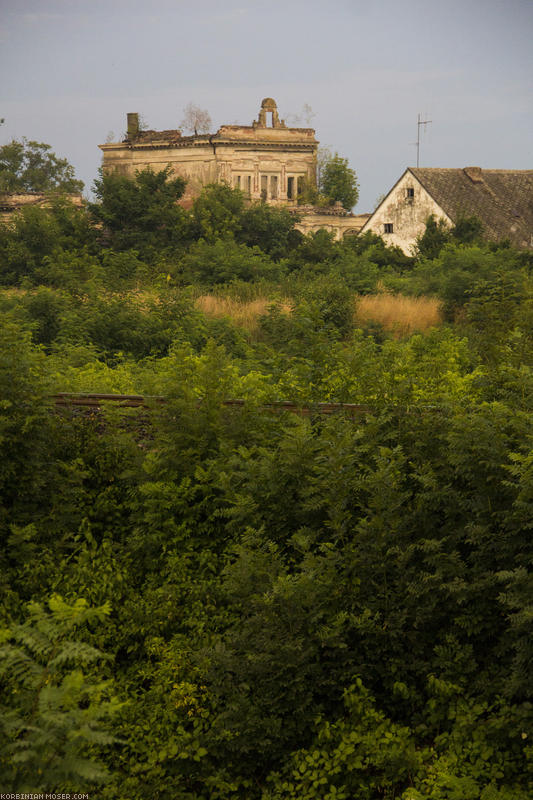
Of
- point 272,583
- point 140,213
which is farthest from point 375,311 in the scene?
point 140,213

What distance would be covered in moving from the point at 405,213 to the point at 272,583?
38278 millimetres

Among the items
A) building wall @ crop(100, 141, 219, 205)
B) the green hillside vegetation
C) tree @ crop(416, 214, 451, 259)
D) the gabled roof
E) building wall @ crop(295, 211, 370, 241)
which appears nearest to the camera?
the green hillside vegetation

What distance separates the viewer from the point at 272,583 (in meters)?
7.52

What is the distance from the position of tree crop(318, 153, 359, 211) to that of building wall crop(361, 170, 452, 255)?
1409 cm

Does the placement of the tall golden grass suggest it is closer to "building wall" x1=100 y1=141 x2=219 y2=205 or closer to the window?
"building wall" x1=100 y1=141 x2=219 y2=205

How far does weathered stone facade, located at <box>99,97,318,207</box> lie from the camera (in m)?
51.3

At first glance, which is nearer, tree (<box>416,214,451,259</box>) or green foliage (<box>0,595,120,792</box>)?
green foliage (<box>0,595,120,792</box>)

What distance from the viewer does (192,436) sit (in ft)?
33.3

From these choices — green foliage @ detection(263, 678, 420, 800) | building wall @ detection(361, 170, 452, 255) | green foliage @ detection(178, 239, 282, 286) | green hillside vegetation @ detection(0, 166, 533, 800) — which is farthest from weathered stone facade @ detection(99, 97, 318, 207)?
green foliage @ detection(263, 678, 420, 800)

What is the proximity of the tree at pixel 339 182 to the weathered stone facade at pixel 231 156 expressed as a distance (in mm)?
3805

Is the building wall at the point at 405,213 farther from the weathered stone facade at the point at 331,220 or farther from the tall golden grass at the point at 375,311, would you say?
the tall golden grass at the point at 375,311

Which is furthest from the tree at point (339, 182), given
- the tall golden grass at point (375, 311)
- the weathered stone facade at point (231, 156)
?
the tall golden grass at point (375, 311)

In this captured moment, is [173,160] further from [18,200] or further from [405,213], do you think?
[405,213]

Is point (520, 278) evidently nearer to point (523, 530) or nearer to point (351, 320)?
point (351, 320)
